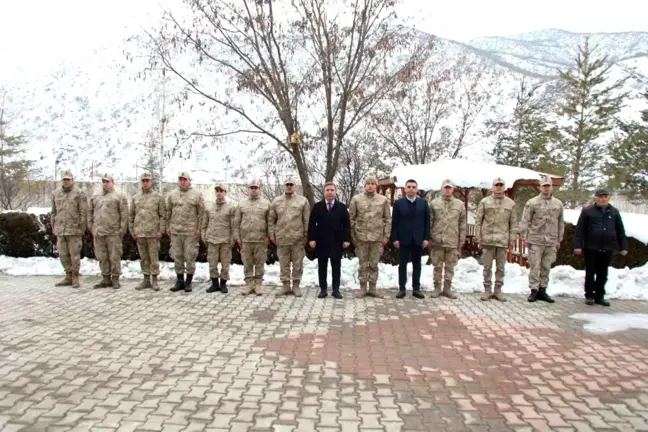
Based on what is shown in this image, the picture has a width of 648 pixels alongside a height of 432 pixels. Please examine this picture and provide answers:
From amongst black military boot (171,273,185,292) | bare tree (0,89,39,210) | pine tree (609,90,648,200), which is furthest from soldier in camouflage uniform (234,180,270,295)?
pine tree (609,90,648,200)

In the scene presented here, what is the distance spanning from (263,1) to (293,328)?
6944 mm

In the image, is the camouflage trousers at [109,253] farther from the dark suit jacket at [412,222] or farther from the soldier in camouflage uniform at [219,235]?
the dark suit jacket at [412,222]

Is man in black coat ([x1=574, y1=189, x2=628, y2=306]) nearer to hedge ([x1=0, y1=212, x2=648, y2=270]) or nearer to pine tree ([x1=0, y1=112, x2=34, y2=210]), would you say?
hedge ([x1=0, y1=212, x2=648, y2=270])

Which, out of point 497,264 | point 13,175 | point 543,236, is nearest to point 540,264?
point 543,236

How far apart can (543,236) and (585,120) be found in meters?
21.0

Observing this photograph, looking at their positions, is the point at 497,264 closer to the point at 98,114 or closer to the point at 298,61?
the point at 298,61

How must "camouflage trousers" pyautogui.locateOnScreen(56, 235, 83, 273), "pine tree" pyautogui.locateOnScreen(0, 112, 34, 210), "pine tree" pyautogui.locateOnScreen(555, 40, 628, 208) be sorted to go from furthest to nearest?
"pine tree" pyautogui.locateOnScreen(555, 40, 628, 208) < "pine tree" pyautogui.locateOnScreen(0, 112, 34, 210) < "camouflage trousers" pyautogui.locateOnScreen(56, 235, 83, 273)

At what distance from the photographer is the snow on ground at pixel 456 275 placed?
807 centimetres

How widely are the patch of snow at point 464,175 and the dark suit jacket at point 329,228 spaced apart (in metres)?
5.86

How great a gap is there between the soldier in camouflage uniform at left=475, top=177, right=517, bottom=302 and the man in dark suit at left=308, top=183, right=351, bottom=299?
2.02m

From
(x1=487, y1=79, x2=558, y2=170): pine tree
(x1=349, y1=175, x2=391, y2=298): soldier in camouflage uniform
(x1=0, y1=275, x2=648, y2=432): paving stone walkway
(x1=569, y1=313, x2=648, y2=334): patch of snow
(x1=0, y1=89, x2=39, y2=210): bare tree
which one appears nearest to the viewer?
(x1=0, y1=275, x2=648, y2=432): paving stone walkway

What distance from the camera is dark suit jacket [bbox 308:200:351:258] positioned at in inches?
297

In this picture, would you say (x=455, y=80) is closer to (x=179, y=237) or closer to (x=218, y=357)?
(x=179, y=237)

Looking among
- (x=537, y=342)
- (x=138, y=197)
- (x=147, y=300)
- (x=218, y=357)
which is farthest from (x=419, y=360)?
(x=138, y=197)
